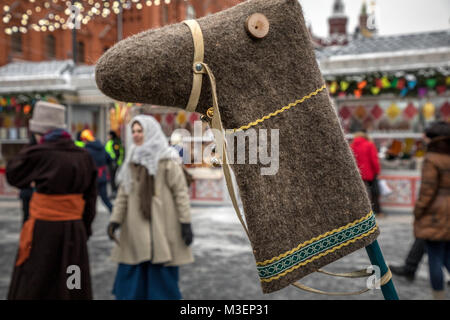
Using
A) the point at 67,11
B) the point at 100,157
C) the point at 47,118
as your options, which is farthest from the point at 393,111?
the point at 47,118

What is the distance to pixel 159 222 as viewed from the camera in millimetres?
4156

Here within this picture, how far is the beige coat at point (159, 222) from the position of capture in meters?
4.13

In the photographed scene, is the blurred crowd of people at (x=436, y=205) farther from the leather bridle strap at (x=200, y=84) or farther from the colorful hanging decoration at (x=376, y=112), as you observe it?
the colorful hanging decoration at (x=376, y=112)

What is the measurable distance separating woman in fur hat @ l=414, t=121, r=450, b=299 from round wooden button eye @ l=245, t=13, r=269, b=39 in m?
3.71

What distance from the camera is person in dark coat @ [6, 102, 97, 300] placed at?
341cm

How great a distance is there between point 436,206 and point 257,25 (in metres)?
3.89

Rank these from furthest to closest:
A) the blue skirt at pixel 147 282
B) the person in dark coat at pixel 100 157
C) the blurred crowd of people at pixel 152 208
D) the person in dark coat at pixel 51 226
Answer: the person in dark coat at pixel 100 157 < the blue skirt at pixel 147 282 < the blurred crowd of people at pixel 152 208 < the person in dark coat at pixel 51 226

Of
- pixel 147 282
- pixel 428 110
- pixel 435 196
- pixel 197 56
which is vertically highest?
pixel 197 56

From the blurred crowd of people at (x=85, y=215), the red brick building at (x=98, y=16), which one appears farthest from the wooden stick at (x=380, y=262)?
the blurred crowd of people at (x=85, y=215)

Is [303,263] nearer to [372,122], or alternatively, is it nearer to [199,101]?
[199,101]

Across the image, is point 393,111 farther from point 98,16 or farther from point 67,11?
point 98,16

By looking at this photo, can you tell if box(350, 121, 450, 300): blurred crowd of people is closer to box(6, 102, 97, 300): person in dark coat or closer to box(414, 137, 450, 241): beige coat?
box(414, 137, 450, 241): beige coat
